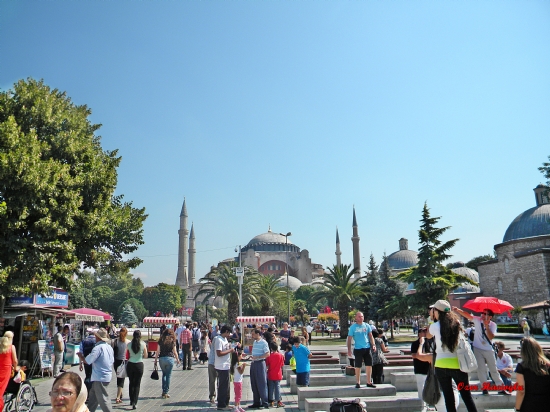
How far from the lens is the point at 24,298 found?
15.9 metres

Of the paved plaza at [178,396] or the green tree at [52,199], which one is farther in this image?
the green tree at [52,199]

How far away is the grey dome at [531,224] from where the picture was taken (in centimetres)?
4819

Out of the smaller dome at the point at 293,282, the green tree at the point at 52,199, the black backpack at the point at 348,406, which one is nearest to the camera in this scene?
the black backpack at the point at 348,406

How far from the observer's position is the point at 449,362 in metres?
5.73

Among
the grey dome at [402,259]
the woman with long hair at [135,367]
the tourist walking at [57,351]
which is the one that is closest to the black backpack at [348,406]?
the woman with long hair at [135,367]

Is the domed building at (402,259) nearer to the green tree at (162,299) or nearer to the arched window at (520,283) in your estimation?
the arched window at (520,283)

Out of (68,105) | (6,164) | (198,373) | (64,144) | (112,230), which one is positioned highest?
(68,105)

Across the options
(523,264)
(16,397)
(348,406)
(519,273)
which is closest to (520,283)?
(519,273)

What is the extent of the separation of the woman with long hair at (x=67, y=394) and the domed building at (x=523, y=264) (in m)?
46.0

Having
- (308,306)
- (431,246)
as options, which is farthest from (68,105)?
(308,306)

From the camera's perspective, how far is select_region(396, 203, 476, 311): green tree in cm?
3203

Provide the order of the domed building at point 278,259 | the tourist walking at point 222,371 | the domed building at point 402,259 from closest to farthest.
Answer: the tourist walking at point 222,371, the domed building at point 402,259, the domed building at point 278,259

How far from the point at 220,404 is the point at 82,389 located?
6387 millimetres

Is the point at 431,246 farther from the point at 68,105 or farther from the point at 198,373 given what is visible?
the point at 68,105
